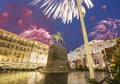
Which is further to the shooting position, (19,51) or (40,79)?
(19,51)

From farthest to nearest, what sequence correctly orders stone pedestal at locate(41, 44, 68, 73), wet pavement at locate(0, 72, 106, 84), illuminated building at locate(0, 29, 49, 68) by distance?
stone pedestal at locate(41, 44, 68, 73), illuminated building at locate(0, 29, 49, 68), wet pavement at locate(0, 72, 106, 84)

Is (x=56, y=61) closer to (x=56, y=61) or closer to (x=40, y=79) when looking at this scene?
(x=56, y=61)

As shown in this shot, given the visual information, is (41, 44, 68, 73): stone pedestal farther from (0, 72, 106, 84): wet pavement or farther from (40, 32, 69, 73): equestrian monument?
(0, 72, 106, 84): wet pavement

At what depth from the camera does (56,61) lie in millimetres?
59125

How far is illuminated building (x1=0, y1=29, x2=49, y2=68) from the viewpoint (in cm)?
5453

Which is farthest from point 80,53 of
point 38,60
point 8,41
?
point 8,41

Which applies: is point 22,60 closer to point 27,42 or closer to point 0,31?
point 27,42

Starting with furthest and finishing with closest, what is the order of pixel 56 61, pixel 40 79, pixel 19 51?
pixel 19 51 < pixel 56 61 < pixel 40 79

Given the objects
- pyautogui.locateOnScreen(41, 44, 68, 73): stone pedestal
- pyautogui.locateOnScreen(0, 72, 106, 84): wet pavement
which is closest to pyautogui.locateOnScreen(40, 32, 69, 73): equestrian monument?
pyautogui.locateOnScreen(41, 44, 68, 73): stone pedestal

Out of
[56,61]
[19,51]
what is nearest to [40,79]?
[56,61]

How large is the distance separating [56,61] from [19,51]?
19.3 m

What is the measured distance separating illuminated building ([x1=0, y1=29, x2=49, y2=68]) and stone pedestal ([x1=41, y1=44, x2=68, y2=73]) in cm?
1216

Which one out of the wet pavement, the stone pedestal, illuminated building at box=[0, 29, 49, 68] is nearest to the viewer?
the wet pavement

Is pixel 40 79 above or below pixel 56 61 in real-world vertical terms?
below
